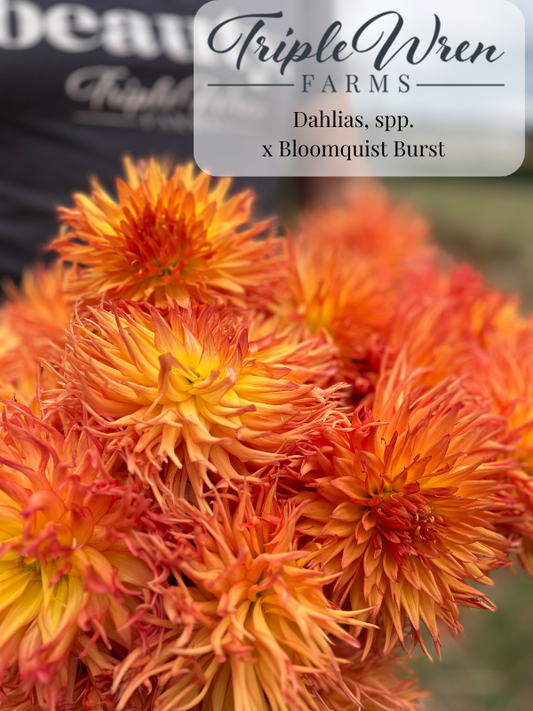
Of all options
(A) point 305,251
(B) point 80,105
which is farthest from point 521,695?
(B) point 80,105

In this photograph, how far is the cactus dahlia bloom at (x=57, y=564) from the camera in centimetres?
22

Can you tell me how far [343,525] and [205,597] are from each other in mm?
66

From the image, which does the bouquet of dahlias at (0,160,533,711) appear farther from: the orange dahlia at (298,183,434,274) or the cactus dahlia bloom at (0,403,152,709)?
the orange dahlia at (298,183,434,274)

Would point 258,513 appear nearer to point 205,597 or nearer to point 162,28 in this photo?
point 205,597

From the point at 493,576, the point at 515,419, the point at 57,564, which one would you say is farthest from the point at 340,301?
the point at 493,576

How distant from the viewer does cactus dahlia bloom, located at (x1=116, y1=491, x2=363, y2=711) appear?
8.9 inches

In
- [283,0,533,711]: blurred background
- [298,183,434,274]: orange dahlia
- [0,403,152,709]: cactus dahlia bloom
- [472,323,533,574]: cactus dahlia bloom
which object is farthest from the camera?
[283,0,533,711]: blurred background

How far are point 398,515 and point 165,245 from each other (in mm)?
165

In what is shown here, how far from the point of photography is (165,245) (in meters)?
0.30

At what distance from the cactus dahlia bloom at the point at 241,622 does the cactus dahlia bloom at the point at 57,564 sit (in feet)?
0.06

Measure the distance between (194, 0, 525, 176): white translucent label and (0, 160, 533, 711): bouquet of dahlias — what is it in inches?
2.5

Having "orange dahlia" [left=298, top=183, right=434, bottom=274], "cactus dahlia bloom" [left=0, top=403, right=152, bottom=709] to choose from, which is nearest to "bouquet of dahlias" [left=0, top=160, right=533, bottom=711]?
"cactus dahlia bloom" [left=0, top=403, right=152, bottom=709]

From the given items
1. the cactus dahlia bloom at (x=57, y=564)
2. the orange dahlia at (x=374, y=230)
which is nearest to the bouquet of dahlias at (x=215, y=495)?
the cactus dahlia bloom at (x=57, y=564)

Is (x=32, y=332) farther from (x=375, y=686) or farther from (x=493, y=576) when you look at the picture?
(x=493, y=576)
